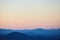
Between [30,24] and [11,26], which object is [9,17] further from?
[30,24]

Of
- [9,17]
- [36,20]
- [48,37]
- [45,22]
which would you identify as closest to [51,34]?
[48,37]

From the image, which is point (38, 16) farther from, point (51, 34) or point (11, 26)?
point (11, 26)

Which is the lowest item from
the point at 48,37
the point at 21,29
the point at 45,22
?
the point at 48,37

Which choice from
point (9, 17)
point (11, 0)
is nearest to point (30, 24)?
point (9, 17)

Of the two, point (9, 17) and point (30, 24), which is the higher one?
point (9, 17)

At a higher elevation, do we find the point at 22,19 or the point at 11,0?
the point at 11,0

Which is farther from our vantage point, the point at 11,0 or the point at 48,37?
the point at 11,0
